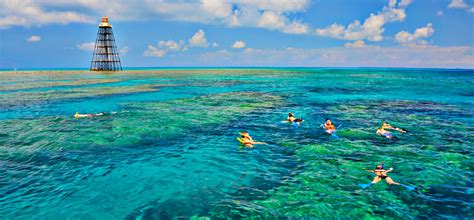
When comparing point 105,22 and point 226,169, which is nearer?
point 226,169

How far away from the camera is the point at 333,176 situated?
1312 cm

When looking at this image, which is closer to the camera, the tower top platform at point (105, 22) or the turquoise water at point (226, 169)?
the turquoise water at point (226, 169)

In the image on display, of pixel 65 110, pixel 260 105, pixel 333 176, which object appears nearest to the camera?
pixel 333 176

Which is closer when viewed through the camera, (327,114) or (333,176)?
(333,176)

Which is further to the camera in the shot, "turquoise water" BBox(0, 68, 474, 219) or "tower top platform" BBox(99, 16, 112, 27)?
"tower top platform" BBox(99, 16, 112, 27)

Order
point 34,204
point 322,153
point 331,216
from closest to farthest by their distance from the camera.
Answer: point 331,216, point 34,204, point 322,153

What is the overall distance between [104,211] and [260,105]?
2817 centimetres

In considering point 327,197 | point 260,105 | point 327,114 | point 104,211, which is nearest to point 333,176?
point 327,197

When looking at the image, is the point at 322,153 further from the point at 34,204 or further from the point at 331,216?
the point at 34,204

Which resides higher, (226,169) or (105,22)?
(105,22)

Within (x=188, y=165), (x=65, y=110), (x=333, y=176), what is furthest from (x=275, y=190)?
(x=65, y=110)

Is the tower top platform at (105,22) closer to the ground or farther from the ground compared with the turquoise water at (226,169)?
farther from the ground

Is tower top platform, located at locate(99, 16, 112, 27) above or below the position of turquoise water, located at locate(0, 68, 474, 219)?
above

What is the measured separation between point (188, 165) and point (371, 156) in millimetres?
10155
